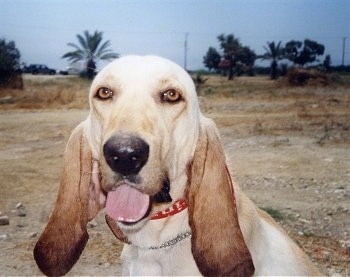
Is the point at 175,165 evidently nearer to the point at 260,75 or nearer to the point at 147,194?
the point at 147,194

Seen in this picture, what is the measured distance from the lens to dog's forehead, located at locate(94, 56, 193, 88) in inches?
76.0

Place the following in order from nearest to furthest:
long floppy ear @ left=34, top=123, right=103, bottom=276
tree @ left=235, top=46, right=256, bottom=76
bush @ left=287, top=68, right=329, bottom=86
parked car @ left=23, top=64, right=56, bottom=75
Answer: long floppy ear @ left=34, top=123, right=103, bottom=276 < parked car @ left=23, top=64, right=56, bottom=75 < tree @ left=235, top=46, right=256, bottom=76 < bush @ left=287, top=68, right=329, bottom=86

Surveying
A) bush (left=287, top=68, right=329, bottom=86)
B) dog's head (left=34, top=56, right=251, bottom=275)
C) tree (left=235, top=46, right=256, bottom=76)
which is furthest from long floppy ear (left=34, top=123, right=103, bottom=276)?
bush (left=287, top=68, right=329, bottom=86)

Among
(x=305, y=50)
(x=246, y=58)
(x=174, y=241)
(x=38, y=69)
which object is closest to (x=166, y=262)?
(x=174, y=241)

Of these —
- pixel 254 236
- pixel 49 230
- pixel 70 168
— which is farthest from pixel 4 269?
pixel 254 236

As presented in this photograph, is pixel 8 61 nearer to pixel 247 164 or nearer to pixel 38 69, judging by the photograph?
pixel 38 69

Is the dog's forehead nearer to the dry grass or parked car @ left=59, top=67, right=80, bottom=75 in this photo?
parked car @ left=59, top=67, right=80, bottom=75

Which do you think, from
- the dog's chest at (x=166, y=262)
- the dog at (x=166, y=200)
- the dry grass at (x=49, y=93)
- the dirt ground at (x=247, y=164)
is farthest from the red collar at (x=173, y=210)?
the dry grass at (x=49, y=93)

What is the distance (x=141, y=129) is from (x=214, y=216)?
1.71ft

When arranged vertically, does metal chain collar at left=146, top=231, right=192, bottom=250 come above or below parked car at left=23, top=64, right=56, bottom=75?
below

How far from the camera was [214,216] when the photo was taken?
197 cm

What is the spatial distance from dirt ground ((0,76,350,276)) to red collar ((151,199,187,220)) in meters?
0.29

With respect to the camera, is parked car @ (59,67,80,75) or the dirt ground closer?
the dirt ground

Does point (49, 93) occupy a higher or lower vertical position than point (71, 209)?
lower
